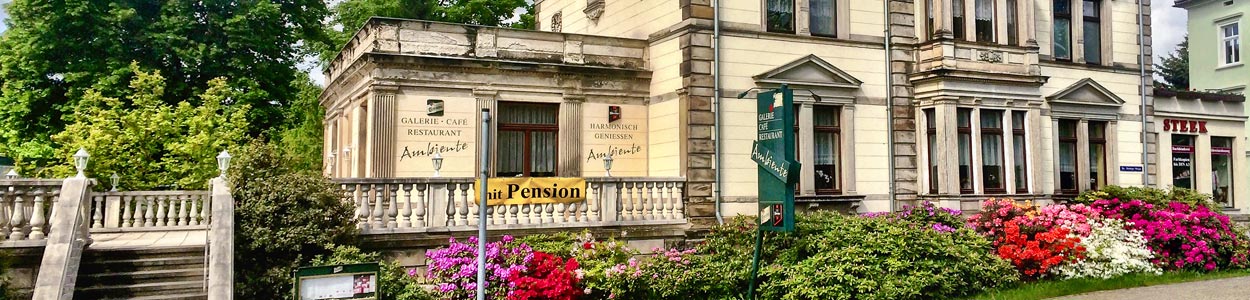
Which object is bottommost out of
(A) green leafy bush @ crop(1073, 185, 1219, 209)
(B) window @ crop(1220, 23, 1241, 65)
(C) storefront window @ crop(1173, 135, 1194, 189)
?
(A) green leafy bush @ crop(1073, 185, 1219, 209)

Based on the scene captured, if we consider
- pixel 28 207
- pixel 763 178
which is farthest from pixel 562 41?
pixel 28 207

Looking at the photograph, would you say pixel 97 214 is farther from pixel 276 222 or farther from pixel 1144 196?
pixel 1144 196

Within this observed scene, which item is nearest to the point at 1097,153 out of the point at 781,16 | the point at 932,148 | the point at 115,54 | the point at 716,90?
the point at 932,148

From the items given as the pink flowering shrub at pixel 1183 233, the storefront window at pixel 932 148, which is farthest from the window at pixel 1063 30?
the storefront window at pixel 932 148

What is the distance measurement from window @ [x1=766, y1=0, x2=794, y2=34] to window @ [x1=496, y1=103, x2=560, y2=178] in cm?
443

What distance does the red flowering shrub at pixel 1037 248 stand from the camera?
15.0 meters

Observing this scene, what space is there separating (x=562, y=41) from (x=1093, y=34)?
12.6 m

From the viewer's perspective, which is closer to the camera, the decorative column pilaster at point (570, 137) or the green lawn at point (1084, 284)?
the green lawn at point (1084, 284)

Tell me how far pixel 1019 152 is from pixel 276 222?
1487 centimetres

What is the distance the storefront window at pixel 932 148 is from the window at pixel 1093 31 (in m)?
5.19

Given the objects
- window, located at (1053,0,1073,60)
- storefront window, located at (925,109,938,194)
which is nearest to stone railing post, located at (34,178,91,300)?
storefront window, located at (925,109,938,194)

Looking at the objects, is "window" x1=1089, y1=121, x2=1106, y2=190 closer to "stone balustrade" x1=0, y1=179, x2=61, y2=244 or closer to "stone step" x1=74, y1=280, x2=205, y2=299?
"stone step" x1=74, y1=280, x2=205, y2=299

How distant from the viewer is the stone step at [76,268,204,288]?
11.1 metres

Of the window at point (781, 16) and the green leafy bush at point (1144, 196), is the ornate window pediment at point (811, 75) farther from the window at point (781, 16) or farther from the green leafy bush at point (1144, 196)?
the green leafy bush at point (1144, 196)
